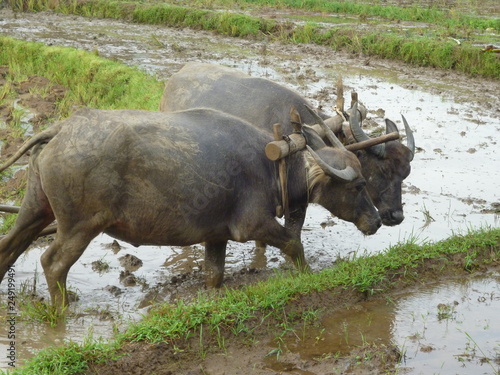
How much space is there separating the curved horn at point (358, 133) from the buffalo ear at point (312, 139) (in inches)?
24.0

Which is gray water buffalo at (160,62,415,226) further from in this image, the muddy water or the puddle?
the puddle

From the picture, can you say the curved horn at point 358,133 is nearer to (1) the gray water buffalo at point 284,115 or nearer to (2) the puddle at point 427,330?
(1) the gray water buffalo at point 284,115

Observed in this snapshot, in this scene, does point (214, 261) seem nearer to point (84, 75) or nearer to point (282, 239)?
point (282, 239)

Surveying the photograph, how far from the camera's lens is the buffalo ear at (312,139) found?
14.3 feet

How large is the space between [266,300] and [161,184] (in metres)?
0.85

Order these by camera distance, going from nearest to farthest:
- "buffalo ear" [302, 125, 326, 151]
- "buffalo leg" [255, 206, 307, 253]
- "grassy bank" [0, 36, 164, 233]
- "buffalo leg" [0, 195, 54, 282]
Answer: "buffalo leg" [0, 195, 54, 282] → "buffalo ear" [302, 125, 326, 151] → "buffalo leg" [255, 206, 307, 253] → "grassy bank" [0, 36, 164, 233]

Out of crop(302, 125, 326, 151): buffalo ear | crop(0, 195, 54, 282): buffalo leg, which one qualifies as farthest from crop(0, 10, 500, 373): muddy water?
crop(302, 125, 326, 151): buffalo ear

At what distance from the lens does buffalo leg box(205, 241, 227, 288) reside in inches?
175

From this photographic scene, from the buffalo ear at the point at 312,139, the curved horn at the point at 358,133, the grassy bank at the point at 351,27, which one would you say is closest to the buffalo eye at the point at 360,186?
the buffalo ear at the point at 312,139

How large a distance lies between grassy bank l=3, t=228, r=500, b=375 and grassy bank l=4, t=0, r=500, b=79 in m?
6.67

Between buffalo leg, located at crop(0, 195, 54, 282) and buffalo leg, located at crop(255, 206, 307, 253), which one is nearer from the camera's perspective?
buffalo leg, located at crop(0, 195, 54, 282)

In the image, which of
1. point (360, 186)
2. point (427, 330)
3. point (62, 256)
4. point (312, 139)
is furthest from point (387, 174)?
point (62, 256)

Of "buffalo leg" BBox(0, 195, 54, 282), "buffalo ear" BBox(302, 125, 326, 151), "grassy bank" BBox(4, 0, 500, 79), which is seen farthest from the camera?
"grassy bank" BBox(4, 0, 500, 79)

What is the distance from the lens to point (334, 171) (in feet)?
13.8
